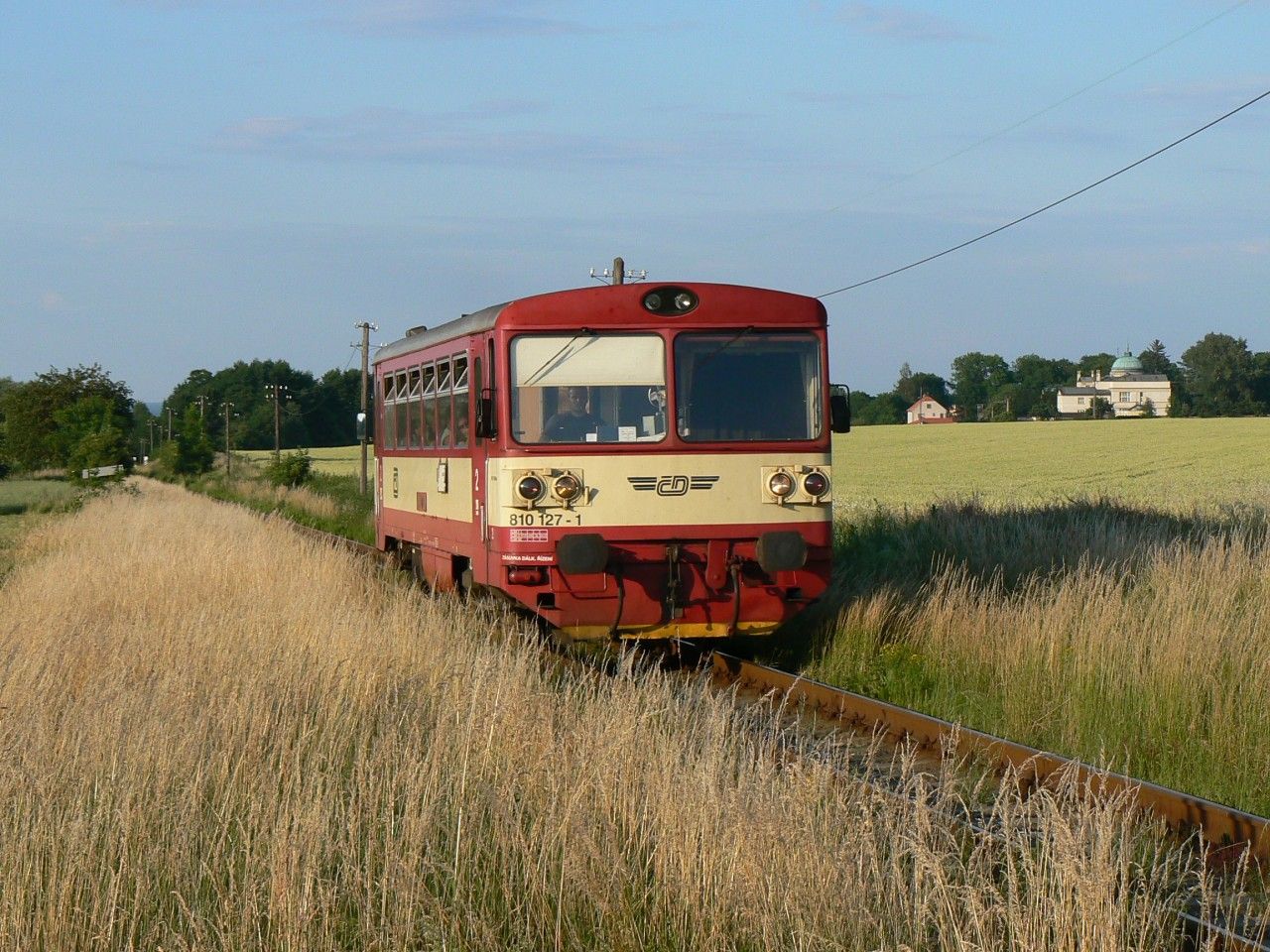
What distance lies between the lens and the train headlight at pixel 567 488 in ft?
35.1

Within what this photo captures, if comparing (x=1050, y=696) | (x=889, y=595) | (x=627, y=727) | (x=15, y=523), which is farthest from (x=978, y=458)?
(x=627, y=727)

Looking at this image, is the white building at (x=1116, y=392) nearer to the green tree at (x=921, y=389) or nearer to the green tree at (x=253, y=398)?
the green tree at (x=921, y=389)

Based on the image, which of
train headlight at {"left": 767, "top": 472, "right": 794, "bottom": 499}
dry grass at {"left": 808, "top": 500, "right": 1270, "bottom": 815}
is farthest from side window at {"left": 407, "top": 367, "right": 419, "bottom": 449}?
train headlight at {"left": 767, "top": 472, "right": 794, "bottom": 499}

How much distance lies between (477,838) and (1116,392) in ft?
550

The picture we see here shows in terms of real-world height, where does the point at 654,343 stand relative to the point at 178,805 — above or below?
above

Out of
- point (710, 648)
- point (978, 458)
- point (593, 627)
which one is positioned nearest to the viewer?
point (593, 627)

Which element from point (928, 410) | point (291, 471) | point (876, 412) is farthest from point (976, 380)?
point (291, 471)

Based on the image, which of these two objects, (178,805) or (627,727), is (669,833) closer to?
(627,727)

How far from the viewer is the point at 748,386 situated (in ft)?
36.9

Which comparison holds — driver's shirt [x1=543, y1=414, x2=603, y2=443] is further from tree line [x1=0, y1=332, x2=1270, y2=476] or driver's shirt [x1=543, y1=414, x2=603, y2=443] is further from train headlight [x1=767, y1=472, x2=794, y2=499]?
tree line [x1=0, y1=332, x2=1270, y2=476]

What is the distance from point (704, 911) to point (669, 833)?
447mm

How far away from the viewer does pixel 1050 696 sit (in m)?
9.16

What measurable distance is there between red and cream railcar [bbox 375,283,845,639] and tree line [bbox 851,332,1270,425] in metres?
111

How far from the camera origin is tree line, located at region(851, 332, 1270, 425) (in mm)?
127625
